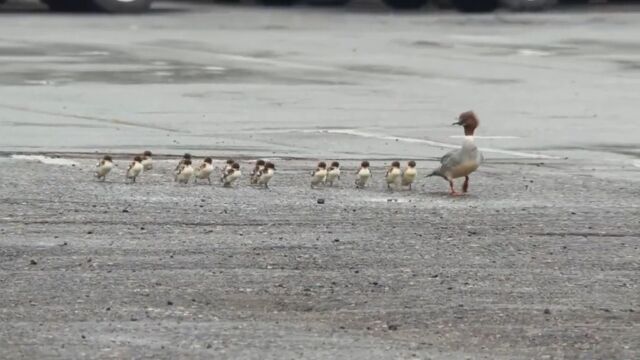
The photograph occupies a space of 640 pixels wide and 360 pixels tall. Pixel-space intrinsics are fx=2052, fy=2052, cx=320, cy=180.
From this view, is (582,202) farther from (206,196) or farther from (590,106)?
(590,106)

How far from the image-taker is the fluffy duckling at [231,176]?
40.8ft

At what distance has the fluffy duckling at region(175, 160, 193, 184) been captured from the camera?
41.2 feet

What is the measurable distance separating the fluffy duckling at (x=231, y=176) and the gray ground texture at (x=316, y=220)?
4.6 inches

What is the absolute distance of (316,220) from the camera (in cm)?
1103

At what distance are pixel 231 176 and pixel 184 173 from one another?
0.33 m

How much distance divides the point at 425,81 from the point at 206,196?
10.8 meters

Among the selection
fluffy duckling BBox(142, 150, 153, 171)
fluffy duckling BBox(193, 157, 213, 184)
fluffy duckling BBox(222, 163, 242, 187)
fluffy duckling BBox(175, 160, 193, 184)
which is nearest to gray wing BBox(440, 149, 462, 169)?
fluffy duckling BBox(222, 163, 242, 187)

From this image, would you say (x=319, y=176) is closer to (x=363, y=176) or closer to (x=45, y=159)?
(x=363, y=176)

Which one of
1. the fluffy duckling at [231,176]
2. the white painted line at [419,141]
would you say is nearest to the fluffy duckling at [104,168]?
the fluffy duckling at [231,176]

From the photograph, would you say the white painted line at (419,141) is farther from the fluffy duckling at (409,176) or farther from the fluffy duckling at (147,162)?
the fluffy duckling at (147,162)

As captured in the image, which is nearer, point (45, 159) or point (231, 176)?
point (231, 176)

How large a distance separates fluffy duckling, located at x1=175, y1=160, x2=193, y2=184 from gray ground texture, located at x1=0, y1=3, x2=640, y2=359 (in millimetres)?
154

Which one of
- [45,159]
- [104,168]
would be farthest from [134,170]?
[45,159]

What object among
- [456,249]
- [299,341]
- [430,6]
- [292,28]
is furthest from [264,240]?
[430,6]
